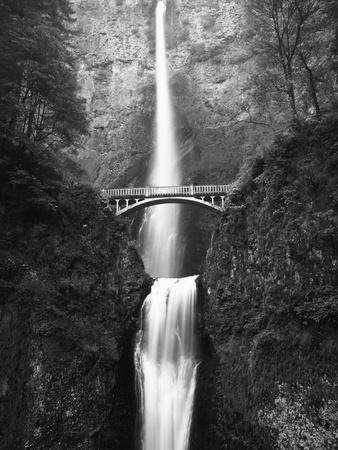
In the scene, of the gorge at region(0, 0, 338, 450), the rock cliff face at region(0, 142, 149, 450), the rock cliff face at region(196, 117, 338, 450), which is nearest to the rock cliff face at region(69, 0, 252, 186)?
the gorge at region(0, 0, 338, 450)

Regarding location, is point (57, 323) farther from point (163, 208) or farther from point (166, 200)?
point (163, 208)

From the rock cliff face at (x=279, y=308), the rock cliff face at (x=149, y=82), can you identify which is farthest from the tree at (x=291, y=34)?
the rock cliff face at (x=149, y=82)

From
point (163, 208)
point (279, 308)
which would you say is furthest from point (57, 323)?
point (163, 208)

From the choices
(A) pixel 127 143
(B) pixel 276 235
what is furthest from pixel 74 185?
(A) pixel 127 143

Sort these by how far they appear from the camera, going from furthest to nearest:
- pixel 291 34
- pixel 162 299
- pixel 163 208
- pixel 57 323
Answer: pixel 163 208
pixel 291 34
pixel 162 299
pixel 57 323

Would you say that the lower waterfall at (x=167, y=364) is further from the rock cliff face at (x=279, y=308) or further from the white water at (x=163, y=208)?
the white water at (x=163, y=208)

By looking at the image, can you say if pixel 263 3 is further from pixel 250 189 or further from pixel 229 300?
pixel 229 300
